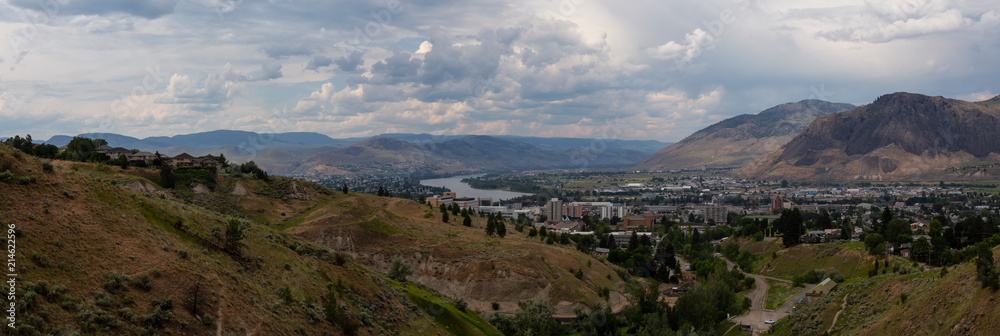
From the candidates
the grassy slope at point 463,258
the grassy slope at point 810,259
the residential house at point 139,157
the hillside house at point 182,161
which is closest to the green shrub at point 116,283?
the grassy slope at point 463,258

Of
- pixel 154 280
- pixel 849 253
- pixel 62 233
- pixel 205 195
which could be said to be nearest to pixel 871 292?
pixel 849 253

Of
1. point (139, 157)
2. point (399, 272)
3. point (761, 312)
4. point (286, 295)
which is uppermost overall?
Answer: point (139, 157)

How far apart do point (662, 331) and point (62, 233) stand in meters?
43.4

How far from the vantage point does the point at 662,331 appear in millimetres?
53812

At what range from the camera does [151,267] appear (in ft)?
96.0

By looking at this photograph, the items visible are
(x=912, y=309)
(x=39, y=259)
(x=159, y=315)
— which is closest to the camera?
(x=39, y=259)

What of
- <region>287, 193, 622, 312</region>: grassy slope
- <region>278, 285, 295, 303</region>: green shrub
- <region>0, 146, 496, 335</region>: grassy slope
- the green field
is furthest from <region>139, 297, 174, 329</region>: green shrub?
the green field

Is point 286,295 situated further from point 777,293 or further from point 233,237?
point 777,293

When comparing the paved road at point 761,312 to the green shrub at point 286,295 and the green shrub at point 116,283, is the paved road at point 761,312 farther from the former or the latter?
the green shrub at point 116,283

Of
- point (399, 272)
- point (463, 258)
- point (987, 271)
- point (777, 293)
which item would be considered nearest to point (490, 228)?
point (463, 258)

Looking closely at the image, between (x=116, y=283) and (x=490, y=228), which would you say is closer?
(x=116, y=283)

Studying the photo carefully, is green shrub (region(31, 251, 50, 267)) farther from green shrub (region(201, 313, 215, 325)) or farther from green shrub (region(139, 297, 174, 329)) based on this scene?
green shrub (region(201, 313, 215, 325))

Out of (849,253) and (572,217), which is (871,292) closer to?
(849,253)

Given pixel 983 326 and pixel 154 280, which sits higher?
pixel 154 280
